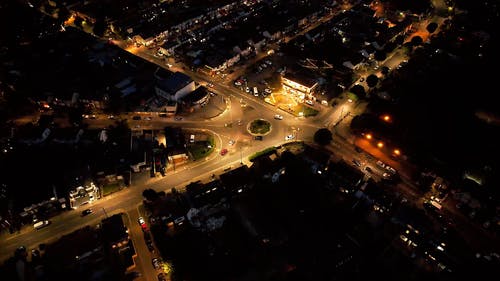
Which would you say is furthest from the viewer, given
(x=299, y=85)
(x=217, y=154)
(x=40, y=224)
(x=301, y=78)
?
(x=301, y=78)

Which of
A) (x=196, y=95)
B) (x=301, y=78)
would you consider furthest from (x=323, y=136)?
(x=196, y=95)

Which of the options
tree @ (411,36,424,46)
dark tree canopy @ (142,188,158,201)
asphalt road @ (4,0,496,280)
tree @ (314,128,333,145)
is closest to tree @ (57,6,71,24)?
asphalt road @ (4,0,496,280)

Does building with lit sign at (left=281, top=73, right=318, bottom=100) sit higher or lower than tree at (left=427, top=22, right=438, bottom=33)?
lower

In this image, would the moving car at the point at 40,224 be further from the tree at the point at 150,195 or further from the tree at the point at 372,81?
the tree at the point at 372,81

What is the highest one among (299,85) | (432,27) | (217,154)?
(432,27)

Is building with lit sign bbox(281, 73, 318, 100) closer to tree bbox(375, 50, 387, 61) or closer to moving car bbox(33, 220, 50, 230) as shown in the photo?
tree bbox(375, 50, 387, 61)

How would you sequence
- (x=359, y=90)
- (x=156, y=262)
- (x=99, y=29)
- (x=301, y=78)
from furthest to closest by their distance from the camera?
1. (x=99, y=29)
2. (x=301, y=78)
3. (x=359, y=90)
4. (x=156, y=262)

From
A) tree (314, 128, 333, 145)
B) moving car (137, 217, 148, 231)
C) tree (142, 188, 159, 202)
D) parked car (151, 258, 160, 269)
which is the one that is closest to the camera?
parked car (151, 258, 160, 269)

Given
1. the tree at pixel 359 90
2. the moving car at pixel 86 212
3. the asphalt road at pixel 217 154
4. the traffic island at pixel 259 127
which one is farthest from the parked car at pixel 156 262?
the tree at pixel 359 90

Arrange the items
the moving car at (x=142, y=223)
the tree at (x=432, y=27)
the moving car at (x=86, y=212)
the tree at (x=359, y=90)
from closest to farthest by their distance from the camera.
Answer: the moving car at (x=142, y=223) < the moving car at (x=86, y=212) < the tree at (x=359, y=90) < the tree at (x=432, y=27)

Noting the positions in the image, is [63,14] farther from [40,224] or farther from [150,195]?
[150,195]
